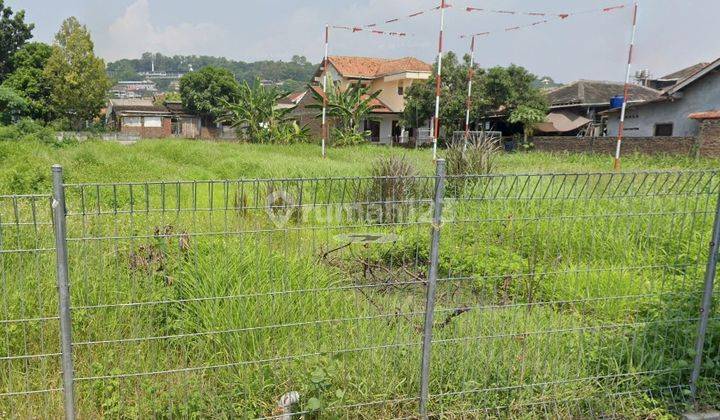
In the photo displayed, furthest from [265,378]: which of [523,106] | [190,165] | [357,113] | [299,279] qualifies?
[523,106]

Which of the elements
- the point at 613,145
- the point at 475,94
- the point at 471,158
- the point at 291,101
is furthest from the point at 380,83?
the point at 471,158

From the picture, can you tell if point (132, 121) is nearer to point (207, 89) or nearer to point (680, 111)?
point (207, 89)

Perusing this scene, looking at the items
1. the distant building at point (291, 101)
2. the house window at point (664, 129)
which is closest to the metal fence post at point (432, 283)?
the house window at point (664, 129)

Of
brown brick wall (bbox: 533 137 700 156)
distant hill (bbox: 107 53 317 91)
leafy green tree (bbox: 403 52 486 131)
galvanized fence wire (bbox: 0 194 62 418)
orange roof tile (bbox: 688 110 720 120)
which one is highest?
distant hill (bbox: 107 53 317 91)

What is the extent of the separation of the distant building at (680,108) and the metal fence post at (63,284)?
2078cm

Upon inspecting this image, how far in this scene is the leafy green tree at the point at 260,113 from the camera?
24.0m

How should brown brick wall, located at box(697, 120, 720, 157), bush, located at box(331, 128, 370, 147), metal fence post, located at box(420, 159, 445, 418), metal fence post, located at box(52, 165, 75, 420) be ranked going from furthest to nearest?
1. bush, located at box(331, 128, 370, 147)
2. brown brick wall, located at box(697, 120, 720, 157)
3. metal fence post, located at box(420, 159, 445, 418)
4. metal fence post, located at box(52, 165, 75, 420)

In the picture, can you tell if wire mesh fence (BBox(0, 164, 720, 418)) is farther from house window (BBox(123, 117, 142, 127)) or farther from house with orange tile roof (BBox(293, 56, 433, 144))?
house window (BBox(123, 117, 142, 127))

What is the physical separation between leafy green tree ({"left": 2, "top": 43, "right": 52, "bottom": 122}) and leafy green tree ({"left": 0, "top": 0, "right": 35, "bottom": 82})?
1105 millimetres

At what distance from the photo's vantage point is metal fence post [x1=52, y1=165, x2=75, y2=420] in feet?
6.68

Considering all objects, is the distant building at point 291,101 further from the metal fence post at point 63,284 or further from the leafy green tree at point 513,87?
the metal fence post at point 63,284

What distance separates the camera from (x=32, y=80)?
3259 centimetres

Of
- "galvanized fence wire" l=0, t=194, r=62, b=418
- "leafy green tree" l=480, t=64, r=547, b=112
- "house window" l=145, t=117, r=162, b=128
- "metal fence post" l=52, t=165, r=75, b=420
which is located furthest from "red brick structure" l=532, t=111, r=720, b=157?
"house window" l=145, t=117, r=162, b=128

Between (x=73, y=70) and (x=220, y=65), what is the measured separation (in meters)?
66.0
